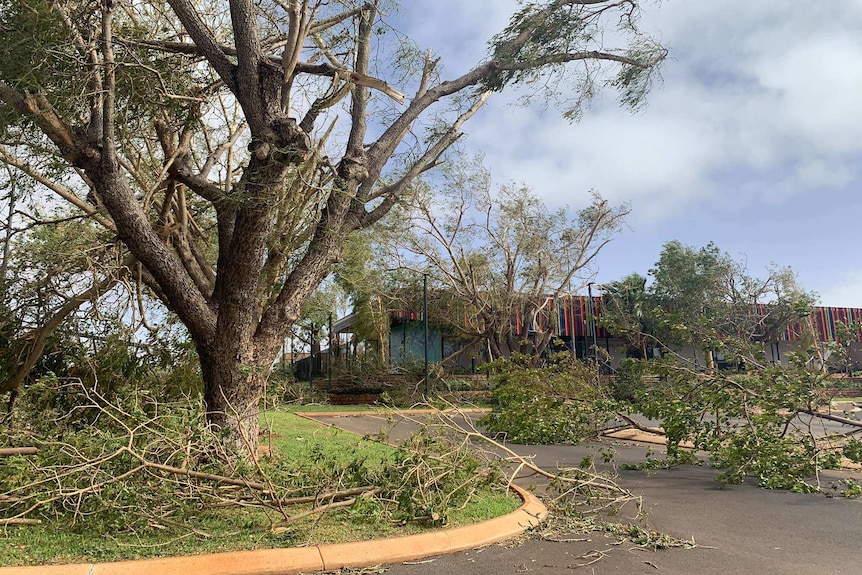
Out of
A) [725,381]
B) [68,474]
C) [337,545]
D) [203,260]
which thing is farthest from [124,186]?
[725,381]

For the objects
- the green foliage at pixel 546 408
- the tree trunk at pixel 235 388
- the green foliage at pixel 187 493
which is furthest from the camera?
the green foliage at pixel 546 408

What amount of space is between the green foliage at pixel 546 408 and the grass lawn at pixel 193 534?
2646mm

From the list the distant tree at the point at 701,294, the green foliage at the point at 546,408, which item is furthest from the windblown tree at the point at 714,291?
the green foliage at the point at 546,408

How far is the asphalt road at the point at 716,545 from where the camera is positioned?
14.6 ft

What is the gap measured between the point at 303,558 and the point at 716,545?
3193 millimetres

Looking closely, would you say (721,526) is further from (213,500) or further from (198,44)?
(198,44)

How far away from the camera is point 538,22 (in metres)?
8.26

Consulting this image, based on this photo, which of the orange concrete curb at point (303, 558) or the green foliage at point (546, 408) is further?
the green foliage at point (546, 408)

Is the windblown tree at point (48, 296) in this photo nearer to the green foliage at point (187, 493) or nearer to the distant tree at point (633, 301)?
the green foliage at point (187, 493)

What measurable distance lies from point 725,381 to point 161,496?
6433 mm

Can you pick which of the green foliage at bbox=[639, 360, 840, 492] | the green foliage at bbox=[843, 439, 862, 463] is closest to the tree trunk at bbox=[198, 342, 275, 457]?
the green foliage at bbox=[639, 360, 840, 492]

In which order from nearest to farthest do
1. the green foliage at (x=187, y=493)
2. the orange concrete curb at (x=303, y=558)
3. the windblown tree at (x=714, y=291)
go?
the orange concrete curb at (x=303, y=558) < the green foliage at (x=187, y=493) < the windblown tree at (x=714, y=291)

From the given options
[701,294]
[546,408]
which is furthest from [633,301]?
[546,408]

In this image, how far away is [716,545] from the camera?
16.6ft
